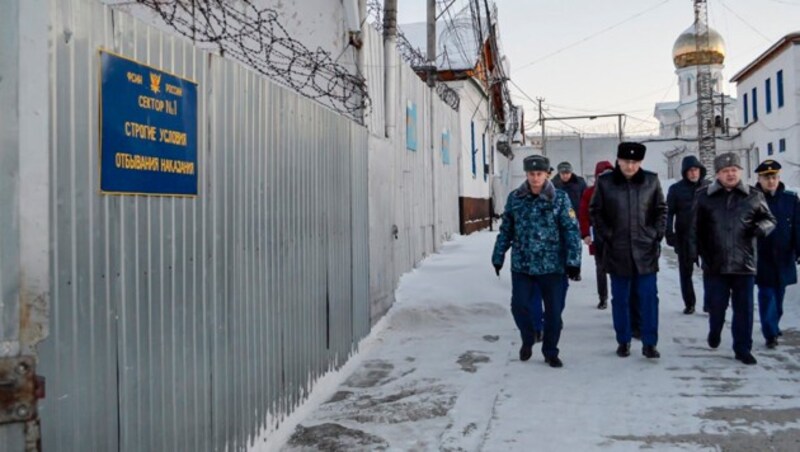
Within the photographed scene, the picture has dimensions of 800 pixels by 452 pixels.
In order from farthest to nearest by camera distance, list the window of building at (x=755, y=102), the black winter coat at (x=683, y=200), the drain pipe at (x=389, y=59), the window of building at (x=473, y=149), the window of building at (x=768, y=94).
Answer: the window of building at (x=755, y=102) < the window of building at (x=768, y=94) < the window of building at (x=473, y=149) < the drain pipe at (x=389, y=59) < the black winter coat at (x=683, y=200)

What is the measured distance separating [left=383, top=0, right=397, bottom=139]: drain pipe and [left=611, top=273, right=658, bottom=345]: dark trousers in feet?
11.3

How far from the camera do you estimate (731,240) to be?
18.4ft

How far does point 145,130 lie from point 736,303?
488cm

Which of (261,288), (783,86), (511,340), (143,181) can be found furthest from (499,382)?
(783,86)

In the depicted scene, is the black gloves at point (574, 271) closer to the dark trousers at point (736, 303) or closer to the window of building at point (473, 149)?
the dark trousers at point (736, 303)

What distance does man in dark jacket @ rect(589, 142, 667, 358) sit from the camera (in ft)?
18.9

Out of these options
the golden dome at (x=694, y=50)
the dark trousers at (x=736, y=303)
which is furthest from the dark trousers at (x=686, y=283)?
the golden dome at (x=694, y=50)

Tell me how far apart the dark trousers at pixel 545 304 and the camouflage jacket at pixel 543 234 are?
0.09m

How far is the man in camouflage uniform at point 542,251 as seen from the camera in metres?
5.72

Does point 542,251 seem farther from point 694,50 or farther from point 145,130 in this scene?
point 694,50

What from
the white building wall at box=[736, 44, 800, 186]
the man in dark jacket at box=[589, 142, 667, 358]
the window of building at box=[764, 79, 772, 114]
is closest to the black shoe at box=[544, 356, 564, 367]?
the man in dark jacket at box=[589, 142, 667, 358]

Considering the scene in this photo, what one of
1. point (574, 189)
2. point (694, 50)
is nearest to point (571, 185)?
point (574, 189)

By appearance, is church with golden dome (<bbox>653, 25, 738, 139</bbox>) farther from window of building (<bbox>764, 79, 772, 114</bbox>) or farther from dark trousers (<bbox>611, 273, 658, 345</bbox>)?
dark trousers (<bbox>611, 273, 658, 345</bbox>)

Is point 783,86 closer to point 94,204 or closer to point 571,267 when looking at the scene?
point 571,267
